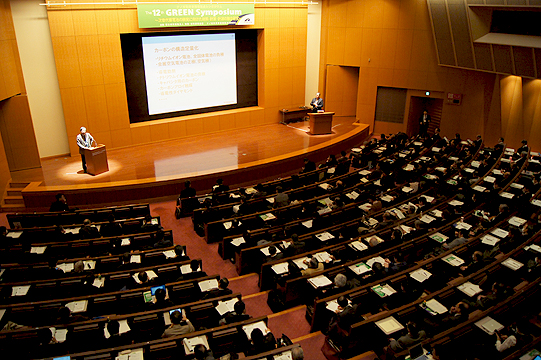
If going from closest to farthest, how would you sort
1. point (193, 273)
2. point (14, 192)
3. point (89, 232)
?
point (193, 273) < point (89, 232) < point (14, 192)

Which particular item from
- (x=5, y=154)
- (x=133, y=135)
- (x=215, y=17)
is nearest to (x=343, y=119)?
(x=215, y=17)

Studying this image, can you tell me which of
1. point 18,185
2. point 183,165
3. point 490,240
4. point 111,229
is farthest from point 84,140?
point 490,240

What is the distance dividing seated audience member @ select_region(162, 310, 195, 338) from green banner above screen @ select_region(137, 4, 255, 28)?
10.2 metres

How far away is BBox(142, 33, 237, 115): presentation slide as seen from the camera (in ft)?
45.9

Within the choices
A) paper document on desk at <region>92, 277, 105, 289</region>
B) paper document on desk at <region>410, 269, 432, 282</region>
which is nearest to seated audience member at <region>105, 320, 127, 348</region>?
paper document on desk at <region>92, 277, 105, 289</region>

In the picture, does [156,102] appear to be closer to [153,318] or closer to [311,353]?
[153,318]

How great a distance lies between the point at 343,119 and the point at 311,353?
1342 centimetres

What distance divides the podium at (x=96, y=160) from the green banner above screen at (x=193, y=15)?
4.32 meters

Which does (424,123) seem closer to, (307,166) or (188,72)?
(307,166)

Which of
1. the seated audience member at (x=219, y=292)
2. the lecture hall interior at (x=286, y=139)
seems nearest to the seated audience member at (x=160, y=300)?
the lecture hall interior at (x=286, y=139)

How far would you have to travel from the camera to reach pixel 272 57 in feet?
53.3

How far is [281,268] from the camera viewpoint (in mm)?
6926

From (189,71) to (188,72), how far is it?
0.05 metres

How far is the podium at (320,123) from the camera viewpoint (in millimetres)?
14844
